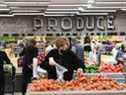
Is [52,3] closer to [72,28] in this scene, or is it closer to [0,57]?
[72,28]

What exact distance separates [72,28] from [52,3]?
9.82 m

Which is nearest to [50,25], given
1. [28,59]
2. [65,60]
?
[28,59]

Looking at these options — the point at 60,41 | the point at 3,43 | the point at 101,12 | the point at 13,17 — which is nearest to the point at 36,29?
the point at 13,17

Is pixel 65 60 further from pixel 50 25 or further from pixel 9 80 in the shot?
pixel 50 25

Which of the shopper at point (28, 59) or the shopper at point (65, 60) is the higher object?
the shopper at point (65, 60)

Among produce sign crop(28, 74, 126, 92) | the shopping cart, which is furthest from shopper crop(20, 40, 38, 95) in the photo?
produce sign crop(28, 74, 126, 92)

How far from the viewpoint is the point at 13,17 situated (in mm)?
30969

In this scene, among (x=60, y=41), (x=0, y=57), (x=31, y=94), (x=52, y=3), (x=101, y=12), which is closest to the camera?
(x=31, y=94)

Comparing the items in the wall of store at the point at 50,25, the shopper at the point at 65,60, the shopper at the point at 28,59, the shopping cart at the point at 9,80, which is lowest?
the wall of store at the point at 50,25

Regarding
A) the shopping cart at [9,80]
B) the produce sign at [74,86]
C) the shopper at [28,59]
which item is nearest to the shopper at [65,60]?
the produce sign at [74,86]

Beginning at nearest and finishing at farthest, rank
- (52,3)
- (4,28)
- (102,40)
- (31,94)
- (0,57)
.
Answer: (31,94), (0,57), (52,3), (102,40), (4,28)

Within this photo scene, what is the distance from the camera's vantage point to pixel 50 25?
→ 32.2 meters

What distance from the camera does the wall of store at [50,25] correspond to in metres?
31.1

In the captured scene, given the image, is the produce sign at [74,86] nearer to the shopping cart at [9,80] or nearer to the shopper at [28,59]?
the shopper at [28,59]
